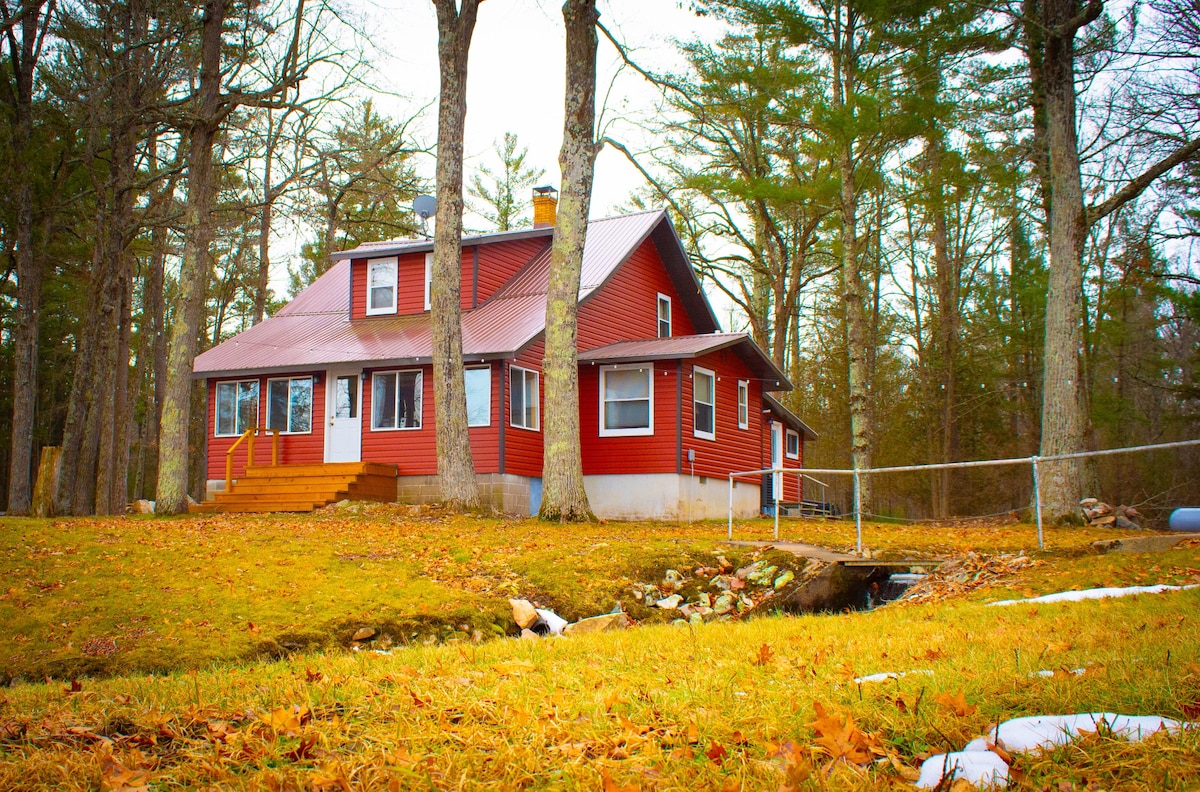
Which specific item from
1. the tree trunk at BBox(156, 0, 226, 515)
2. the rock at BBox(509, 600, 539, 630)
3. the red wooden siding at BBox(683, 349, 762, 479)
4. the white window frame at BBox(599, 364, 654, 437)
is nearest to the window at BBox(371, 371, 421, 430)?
the white window frame at BBox(599, 364, 654, 437)

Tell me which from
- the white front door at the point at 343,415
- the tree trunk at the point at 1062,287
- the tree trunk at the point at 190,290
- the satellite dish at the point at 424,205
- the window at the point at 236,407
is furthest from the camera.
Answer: the satellite dish at the point at 424,205

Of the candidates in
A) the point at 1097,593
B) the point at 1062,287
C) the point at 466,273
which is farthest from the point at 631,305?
the point at 1097,593

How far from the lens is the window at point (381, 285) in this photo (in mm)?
23797

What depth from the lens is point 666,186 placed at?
2895 cm

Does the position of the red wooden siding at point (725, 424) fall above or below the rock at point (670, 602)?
above

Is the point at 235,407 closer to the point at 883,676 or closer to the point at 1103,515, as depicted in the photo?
the point at 1103,515

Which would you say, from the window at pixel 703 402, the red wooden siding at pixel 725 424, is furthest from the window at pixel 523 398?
the window at pixel 703 402

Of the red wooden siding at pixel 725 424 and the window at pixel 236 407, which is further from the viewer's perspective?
the window at pixel 236 407

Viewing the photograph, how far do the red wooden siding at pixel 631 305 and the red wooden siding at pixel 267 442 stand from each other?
644cm

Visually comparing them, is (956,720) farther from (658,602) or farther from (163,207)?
(163,207)

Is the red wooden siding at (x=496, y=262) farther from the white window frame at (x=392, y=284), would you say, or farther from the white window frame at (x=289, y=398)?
the white window frame at (x=289, y=398)

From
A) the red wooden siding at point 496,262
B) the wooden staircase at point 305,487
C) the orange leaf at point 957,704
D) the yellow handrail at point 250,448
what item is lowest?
the orange leaf at point 957,704

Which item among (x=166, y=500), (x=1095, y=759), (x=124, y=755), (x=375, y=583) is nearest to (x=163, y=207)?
(x=166, y=500)

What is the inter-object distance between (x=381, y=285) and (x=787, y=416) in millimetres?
12704
